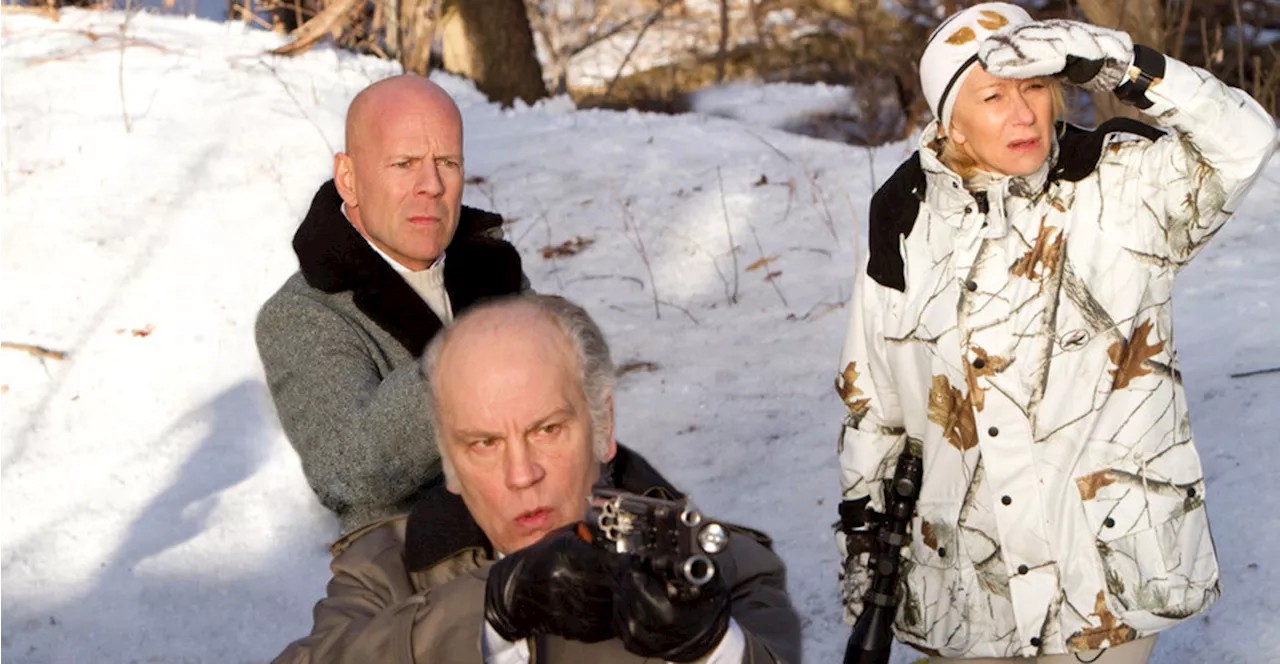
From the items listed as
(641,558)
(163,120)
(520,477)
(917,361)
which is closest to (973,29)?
(917,361)

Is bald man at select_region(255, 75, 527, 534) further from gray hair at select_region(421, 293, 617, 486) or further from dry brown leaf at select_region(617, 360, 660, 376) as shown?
dry brown leaf at select_region(617, 360, 660, 376)

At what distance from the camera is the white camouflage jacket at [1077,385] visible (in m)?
3.03

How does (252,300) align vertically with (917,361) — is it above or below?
below

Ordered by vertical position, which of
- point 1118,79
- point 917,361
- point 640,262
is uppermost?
point 1118,79

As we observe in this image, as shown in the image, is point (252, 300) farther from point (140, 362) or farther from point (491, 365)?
point (491, 365)

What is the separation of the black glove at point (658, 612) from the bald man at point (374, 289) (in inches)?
38.5

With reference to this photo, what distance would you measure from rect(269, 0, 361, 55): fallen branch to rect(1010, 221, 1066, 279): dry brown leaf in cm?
682

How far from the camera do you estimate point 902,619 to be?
329 cm

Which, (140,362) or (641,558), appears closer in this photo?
(641,558)

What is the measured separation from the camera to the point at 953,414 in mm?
3193

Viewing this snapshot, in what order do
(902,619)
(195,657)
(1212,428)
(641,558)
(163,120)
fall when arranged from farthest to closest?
(163,120) → (1212,428) → (195,657) → (902,619) → (641,558)

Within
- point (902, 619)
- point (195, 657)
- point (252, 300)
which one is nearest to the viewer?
point (902, 619)

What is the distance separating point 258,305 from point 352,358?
3954 millimetres

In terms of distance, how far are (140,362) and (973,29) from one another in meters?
4.25
